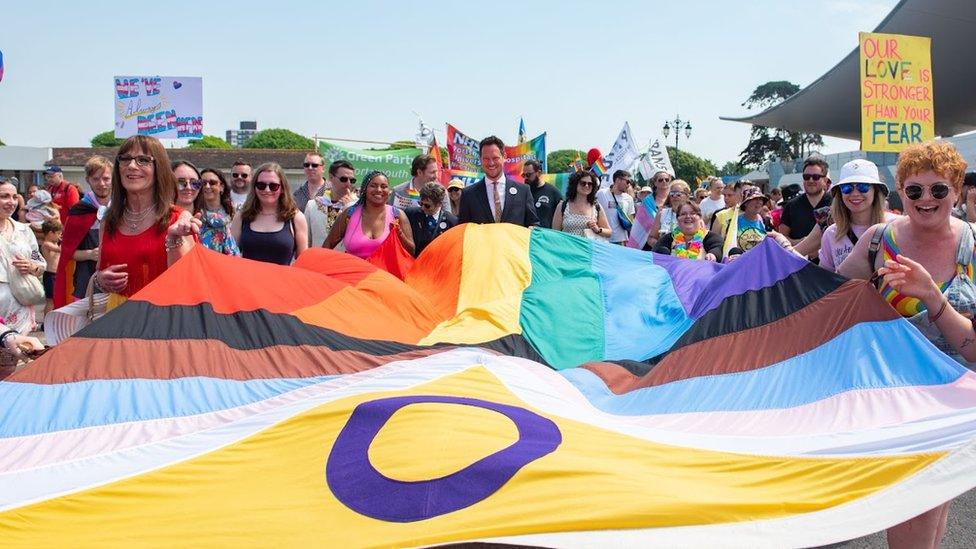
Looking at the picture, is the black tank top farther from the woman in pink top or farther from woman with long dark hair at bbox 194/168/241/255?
the woman in pink top

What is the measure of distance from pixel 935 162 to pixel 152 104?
13115 millimetres

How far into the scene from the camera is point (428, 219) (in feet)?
20.9

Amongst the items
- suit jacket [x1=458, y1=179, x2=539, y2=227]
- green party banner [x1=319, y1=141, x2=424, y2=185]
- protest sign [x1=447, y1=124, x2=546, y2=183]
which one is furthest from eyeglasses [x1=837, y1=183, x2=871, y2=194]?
protest sign [x1=447, y1=124, x2=546, y2=183]

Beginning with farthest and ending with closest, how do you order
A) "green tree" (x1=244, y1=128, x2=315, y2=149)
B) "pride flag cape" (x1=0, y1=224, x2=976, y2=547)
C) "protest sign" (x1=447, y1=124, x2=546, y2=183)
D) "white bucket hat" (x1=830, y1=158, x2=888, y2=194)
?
"green tree" (x1=244, y1=128, x2=315, y2=149)
"protest sign" (x1=447, y1=124, x2=546, y2=183)
"white bucket hat" (x1=830, y1=158, x2=888, y2=194)
"pride flag cape" (x1=0, y1=224, x2=976, y2=547)

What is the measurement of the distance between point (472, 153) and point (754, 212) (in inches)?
315

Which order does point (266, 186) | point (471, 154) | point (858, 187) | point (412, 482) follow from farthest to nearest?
point (471, 154) < point (266, 186) < point (858, 187) < point (412, 482)

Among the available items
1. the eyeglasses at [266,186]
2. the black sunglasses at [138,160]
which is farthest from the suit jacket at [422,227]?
the black sunglasses at [138,160]

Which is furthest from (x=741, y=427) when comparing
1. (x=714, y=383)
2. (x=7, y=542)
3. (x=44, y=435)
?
(x=44, y=435)

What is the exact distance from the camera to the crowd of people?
9.14 feet

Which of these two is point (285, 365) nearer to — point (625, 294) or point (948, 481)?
point (625, 294)

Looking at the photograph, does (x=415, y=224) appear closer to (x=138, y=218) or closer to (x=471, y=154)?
(x=138, y=218)

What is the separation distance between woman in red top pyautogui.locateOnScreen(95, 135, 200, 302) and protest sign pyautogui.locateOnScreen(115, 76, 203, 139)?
10298 mm

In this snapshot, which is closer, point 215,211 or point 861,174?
point 861,174

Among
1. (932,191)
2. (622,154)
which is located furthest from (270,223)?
(622,154)
